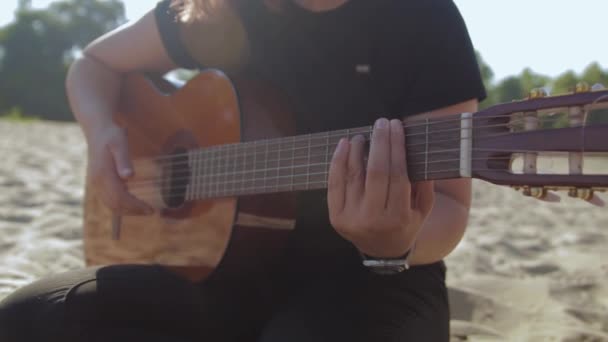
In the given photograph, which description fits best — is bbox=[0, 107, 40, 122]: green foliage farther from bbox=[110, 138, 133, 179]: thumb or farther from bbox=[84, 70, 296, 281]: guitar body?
bbox=[110, 138, 133, 179]: thumb

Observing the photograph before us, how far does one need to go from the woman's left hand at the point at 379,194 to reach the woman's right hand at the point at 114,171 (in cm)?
98

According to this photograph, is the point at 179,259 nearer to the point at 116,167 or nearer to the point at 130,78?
the point at 116,167

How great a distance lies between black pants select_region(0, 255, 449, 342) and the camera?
Result: 135 cm

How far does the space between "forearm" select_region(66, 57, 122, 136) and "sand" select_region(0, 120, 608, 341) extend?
28.4 inches

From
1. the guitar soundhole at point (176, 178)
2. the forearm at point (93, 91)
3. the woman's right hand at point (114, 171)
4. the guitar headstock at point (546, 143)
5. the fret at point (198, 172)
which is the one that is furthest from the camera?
the forearm at point (93, 91)

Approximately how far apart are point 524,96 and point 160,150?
1.38 m

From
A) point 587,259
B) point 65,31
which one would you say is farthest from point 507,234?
point 65,31

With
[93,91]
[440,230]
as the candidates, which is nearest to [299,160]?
[440,230]

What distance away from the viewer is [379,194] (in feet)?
3.87

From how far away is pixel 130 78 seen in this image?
2.25 meters

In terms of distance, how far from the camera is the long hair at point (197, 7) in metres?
1.73

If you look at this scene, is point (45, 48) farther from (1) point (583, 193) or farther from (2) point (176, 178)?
(1) point (583, 193)

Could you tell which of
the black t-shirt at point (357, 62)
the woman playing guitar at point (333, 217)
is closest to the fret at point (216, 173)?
the woman playing guitar at point (333, 217)

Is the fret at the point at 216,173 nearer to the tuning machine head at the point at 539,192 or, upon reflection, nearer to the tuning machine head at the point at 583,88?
the tuning machine head at the point at 539,192
